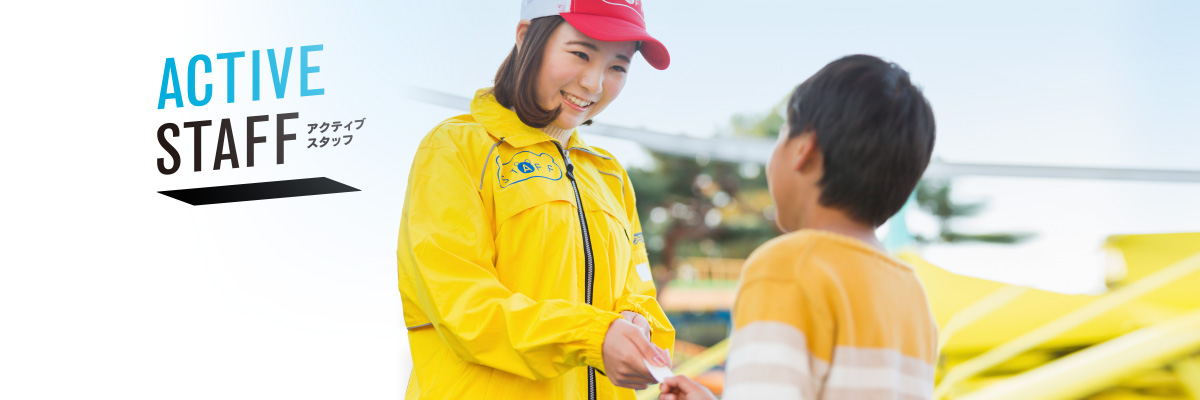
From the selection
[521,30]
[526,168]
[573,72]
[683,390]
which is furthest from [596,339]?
[521,30]

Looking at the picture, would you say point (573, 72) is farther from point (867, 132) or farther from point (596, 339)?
point (867, 132)

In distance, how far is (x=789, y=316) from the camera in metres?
0.73

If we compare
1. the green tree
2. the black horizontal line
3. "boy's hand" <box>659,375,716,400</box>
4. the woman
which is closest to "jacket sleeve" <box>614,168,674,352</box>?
the woman

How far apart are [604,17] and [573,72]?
84 mm

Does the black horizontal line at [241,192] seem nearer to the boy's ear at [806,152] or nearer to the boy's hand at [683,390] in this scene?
the boy's hand at [683,390]

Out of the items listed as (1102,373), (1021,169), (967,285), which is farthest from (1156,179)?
(1102,373)

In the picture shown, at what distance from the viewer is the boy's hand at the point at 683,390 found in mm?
852

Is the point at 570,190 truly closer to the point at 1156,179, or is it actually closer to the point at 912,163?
the point at 912,163

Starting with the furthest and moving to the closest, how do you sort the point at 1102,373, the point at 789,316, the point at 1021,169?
the point at 1021,169, the point at 1102,373, the point at 789,316

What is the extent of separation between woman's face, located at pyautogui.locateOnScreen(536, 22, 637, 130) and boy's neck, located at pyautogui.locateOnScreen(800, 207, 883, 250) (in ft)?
1.61

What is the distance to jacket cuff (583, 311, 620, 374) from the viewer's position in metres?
0.98

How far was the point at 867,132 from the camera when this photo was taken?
78 centimetres

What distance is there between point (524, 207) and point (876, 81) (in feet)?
1.64

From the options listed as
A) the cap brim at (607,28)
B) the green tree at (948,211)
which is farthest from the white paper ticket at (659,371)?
the green tree at (948,211)
